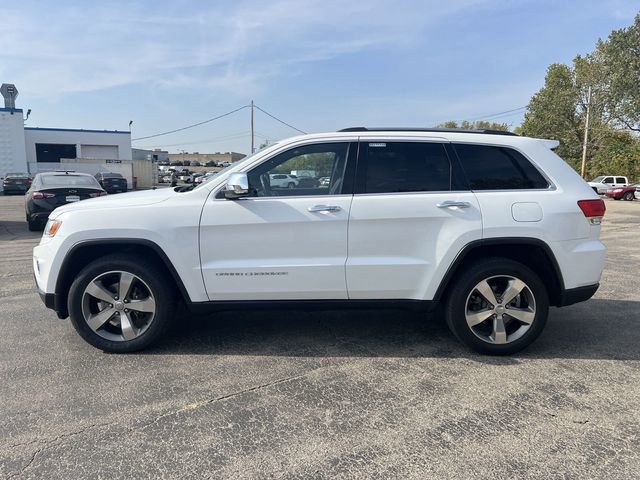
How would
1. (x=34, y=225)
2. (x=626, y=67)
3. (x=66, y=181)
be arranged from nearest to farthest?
(x=66, y=181) → (x=34, y=225) → (x=626, y=67)

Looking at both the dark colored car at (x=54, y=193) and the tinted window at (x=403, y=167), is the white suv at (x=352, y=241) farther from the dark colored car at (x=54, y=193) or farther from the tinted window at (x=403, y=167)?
the dark colored car at (x=54, y=193)

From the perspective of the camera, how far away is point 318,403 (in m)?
3.17

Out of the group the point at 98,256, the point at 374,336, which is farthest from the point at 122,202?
the point at 374,336

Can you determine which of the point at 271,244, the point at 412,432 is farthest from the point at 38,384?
the point at 412,432

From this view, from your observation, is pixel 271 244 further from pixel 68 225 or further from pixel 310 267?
pixel 68 225

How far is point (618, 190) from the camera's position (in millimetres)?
32125

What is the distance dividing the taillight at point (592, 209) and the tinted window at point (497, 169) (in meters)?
0.33

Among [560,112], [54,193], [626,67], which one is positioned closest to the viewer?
[54,193]

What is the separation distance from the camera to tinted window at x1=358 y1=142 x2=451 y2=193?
3867mm

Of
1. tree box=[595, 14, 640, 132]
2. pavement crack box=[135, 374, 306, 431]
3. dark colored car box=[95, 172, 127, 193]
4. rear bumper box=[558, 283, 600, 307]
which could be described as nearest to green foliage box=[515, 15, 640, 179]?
tree box=[595, 14, 640, 132]

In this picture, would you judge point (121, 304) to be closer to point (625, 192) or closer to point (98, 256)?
point (98, 256)

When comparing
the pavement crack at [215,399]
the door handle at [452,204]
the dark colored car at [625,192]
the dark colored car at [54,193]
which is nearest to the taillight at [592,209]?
the door handle at [452,204]

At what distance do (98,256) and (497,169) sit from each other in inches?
137

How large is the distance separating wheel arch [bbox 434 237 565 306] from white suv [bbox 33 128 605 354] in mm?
12
